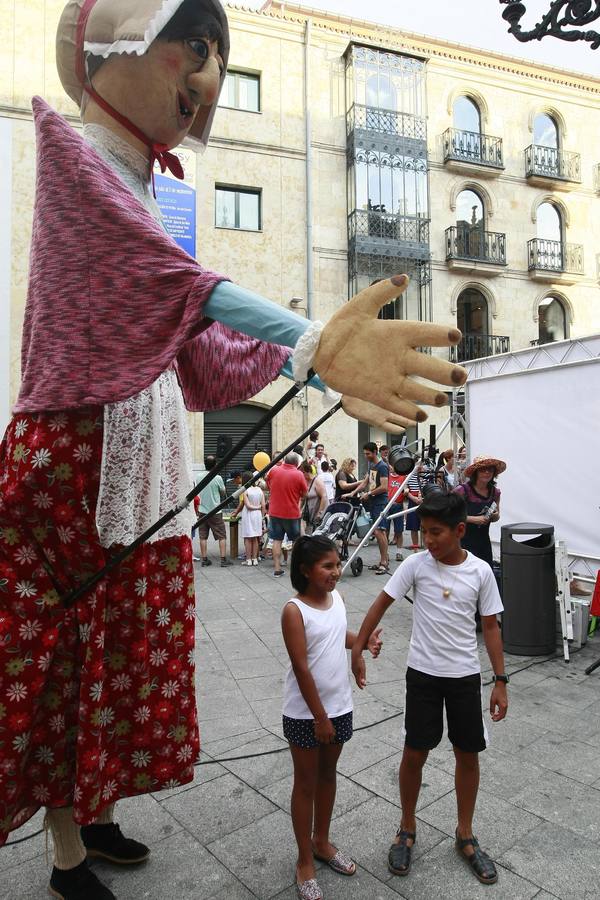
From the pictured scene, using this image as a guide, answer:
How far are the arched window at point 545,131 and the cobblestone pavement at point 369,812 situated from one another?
20.1 meters

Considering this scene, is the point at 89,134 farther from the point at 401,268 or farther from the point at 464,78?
the point at 464,78

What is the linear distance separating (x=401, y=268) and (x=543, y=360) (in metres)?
12.9

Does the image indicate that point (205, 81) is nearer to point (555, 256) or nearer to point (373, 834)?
point (373, 834)

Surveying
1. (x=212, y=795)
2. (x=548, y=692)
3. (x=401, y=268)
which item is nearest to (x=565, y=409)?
(x=548, y=692)

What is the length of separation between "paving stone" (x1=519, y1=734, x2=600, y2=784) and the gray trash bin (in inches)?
65.3

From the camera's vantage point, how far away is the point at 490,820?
103 inches

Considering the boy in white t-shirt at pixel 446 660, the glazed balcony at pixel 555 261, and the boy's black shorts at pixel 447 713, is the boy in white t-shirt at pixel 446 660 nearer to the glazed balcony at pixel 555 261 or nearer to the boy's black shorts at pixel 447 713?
the boy's black shorts at pixel 447 713

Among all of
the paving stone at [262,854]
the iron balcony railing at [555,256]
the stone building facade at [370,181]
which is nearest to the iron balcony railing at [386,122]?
the stone building facade at [370,181]

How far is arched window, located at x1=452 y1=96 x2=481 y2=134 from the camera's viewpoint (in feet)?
61.7

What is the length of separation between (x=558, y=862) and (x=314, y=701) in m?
1.17

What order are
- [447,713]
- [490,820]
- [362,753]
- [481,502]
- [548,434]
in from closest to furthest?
[447,713], [490,820], [362,753], [481,502], [548,434]

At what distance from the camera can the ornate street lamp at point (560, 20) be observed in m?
2.98

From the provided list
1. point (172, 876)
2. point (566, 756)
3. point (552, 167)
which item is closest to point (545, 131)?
point (552, 167)

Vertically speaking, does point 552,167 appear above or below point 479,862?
above
